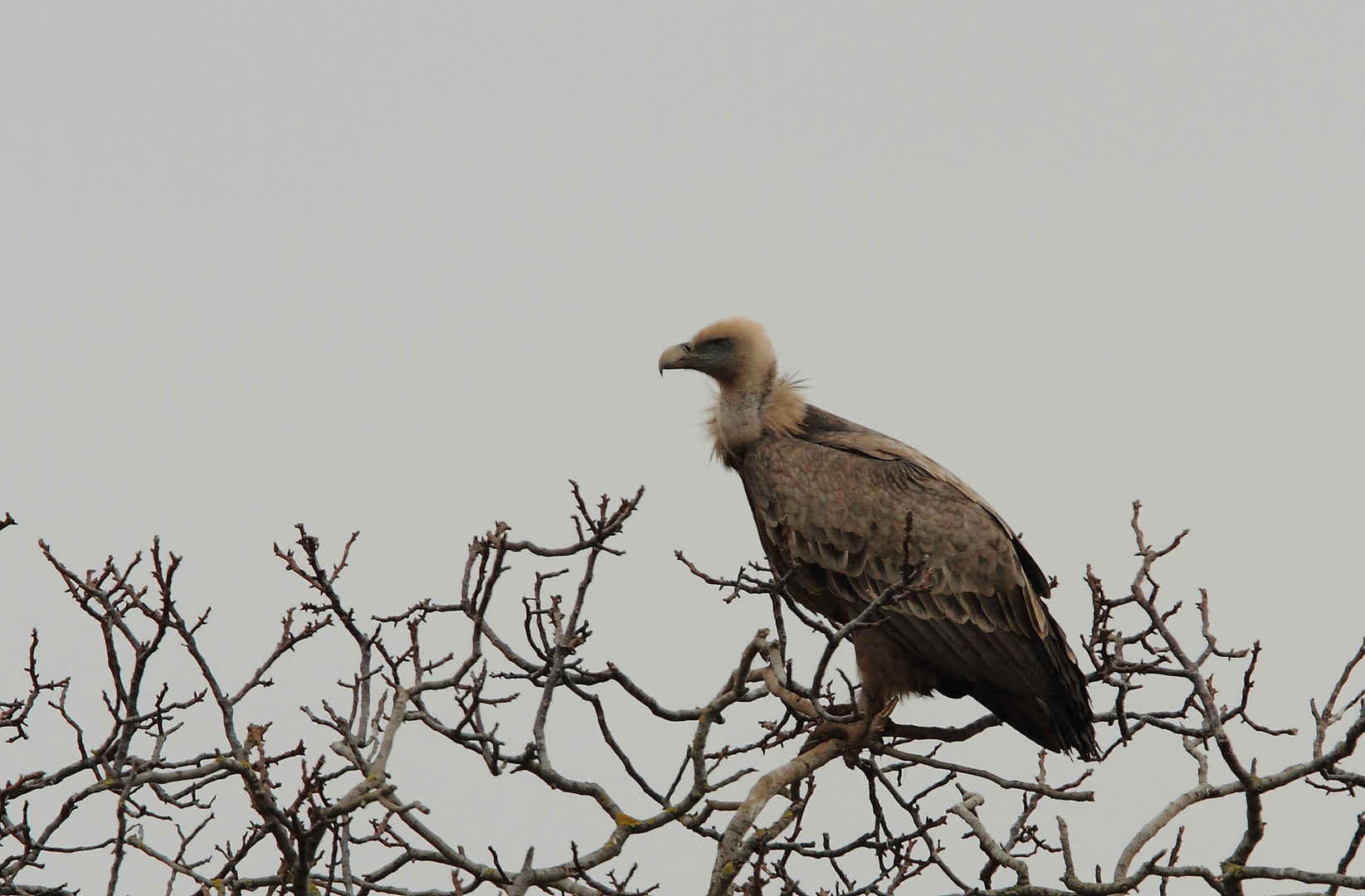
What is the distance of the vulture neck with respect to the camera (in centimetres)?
789

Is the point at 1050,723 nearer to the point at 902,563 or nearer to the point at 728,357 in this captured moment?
the point at 902,563

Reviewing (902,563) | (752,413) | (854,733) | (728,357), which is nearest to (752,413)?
(752,413)

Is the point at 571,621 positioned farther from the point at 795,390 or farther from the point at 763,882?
the point at 795,390

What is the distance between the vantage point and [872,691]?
6.94 m

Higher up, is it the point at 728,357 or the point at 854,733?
the point at 728,357

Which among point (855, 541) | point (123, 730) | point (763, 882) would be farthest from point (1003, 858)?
point (123, 730)

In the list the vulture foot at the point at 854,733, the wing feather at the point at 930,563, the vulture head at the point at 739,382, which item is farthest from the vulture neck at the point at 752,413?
the vulture foot at the point at 854,733

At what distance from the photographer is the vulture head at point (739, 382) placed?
26.1 ft

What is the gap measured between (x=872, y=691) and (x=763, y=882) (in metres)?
2.24

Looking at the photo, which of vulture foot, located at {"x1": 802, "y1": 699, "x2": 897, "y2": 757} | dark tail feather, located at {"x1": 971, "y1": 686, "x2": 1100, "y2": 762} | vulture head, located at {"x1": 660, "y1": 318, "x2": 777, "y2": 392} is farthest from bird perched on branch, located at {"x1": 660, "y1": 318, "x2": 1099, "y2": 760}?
vulture foot, located at {"x1": 802, "y1": 699, "x2": 897, "y2": 757}

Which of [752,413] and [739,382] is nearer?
[752,413]

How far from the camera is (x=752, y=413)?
7980 mm

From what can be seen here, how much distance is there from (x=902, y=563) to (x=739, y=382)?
1.86m

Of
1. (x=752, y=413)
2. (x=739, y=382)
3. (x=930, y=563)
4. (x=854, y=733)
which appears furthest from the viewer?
(x=739, y=382)
